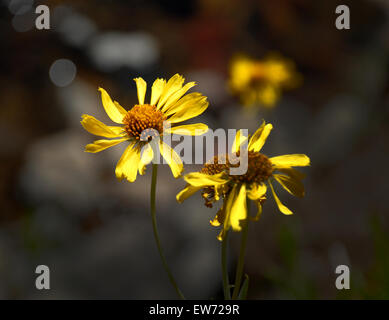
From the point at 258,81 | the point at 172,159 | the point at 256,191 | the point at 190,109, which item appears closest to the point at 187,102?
the point at 190,109

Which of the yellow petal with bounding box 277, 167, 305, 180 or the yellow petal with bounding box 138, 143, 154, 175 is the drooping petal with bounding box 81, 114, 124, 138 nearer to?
the yellow petal with bounding box 138, 143, 154, 175

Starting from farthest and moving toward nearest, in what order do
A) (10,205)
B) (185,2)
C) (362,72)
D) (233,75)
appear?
(185,2) < (362,72) < (10,205) < (233,75)

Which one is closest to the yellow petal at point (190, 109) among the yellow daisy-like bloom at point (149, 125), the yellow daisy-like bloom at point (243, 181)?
the yellow daisy-like bloom at point (149, 125)

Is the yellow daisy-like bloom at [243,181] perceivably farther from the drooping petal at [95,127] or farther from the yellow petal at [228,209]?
the drooping petal at [95,127]

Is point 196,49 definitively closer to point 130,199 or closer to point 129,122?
point 130,199

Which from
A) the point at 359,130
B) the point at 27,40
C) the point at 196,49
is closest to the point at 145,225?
the point at 359,130

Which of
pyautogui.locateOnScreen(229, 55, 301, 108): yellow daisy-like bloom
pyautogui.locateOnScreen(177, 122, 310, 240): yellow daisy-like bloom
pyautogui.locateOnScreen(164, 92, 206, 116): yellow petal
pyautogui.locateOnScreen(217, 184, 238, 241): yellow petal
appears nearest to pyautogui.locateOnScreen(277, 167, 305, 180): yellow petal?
pyautogui.locateOnScreen(177, 122, 310, 240): yellow daisy-like bloom
